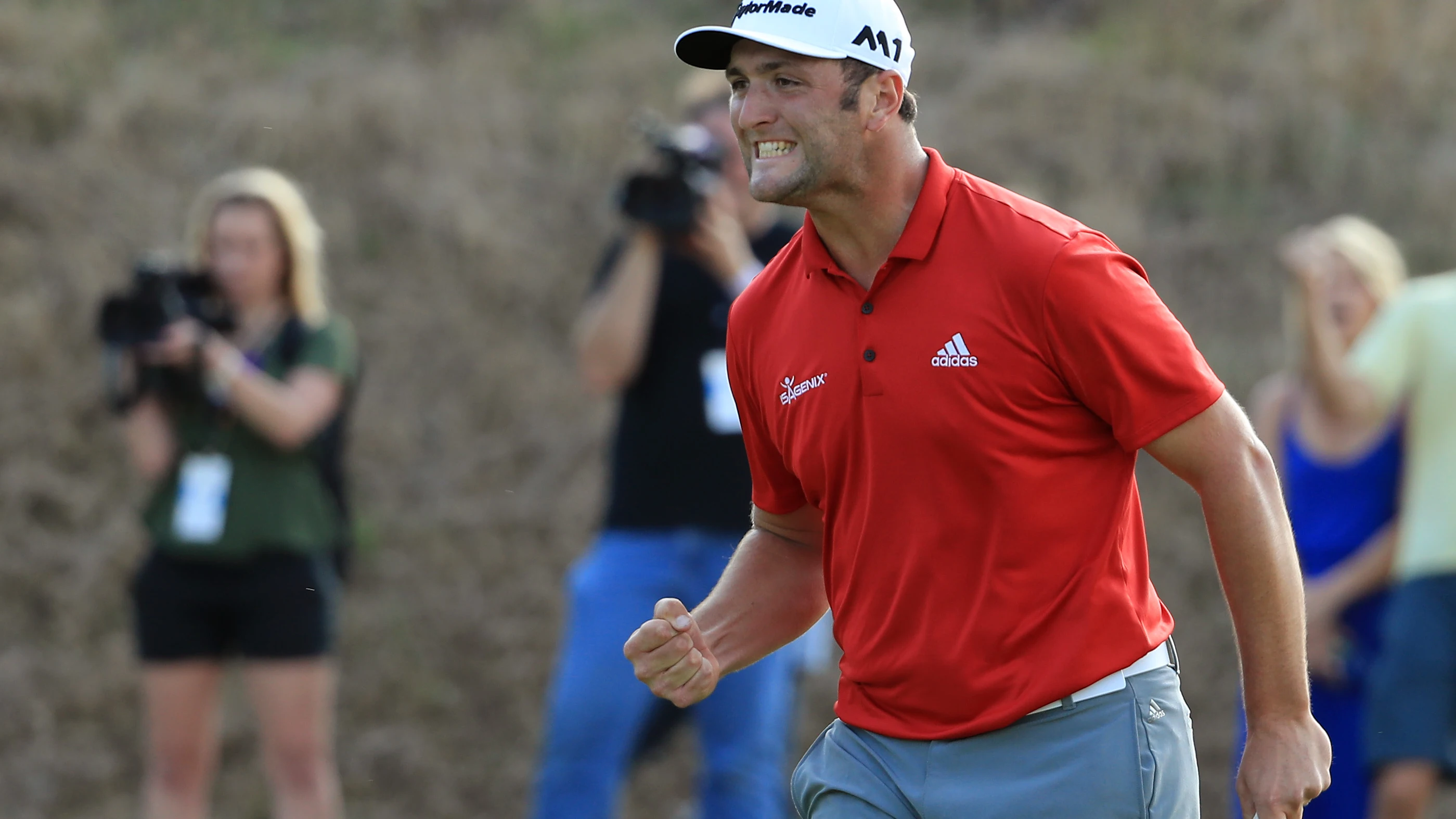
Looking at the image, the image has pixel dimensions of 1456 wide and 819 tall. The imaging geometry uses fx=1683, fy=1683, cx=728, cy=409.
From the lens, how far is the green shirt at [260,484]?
18.7ft

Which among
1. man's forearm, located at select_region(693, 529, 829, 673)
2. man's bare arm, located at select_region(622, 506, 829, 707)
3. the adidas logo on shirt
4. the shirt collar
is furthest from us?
man's forearm, located at select_region(693, 529, 829, 673)

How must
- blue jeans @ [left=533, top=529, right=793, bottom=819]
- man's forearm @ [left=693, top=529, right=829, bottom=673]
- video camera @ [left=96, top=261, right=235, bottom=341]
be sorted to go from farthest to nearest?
video camera @ [left=96, top=261, right=235, bottom=341], blue jeans @ [left=533, top=529, right=793, bottom=819], man's forearm @ [left=693, top=529, right=829, bottom=673]

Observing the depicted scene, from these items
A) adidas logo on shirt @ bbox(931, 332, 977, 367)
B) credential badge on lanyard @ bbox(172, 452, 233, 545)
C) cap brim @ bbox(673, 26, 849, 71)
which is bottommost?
credential badge on lanyard @ bbox(172, 452, 233, 545)

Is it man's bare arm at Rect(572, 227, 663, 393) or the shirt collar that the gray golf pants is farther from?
man's bare arm at Rect(572, 227, 663, 393)

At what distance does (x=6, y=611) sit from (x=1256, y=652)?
7387 millimetres

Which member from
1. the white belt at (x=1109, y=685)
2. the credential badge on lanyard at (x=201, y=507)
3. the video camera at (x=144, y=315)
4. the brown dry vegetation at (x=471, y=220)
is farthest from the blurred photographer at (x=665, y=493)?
the brown dry vegetation at (x=471, y=220)

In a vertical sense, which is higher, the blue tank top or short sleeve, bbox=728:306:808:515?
short sleeve, bbox=728:306:808:515

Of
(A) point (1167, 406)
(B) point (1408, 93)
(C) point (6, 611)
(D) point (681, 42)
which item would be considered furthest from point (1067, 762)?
(B) point (1408, 93)

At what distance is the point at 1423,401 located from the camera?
5789 millimetres

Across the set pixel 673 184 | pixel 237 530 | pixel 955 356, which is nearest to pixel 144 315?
pixel 237 530

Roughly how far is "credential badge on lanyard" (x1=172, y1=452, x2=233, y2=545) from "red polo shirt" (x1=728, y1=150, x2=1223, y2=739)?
315 centimetres

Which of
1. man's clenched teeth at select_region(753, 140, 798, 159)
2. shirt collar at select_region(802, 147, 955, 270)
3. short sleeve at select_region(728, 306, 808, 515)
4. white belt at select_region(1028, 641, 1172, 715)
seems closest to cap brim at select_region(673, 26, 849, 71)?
man's clenched teeth at select_region(753, 140, 798, 159)

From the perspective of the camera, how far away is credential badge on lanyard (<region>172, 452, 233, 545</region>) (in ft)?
18.6

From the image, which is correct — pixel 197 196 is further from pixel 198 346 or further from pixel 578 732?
pixel 578 732
